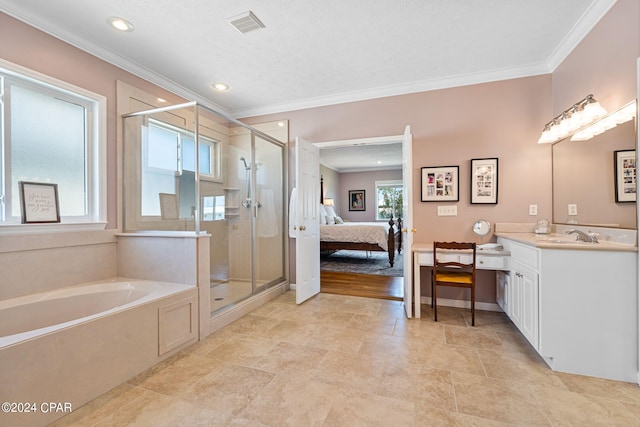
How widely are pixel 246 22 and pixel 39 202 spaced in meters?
2.29

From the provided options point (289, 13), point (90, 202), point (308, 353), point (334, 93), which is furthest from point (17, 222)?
point (334, 93)

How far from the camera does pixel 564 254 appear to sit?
194 cm

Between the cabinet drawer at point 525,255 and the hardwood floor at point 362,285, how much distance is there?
149 cm

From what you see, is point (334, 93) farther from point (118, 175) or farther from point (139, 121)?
point (118, 175)

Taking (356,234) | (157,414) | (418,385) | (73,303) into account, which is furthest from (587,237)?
(73,303)

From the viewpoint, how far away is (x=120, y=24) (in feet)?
7.54

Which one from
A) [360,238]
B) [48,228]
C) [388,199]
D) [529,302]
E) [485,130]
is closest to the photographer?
[529,302]

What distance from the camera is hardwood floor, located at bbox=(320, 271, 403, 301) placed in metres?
3.79

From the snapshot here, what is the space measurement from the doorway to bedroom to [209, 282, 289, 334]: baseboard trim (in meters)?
0.74

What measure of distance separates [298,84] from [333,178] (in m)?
6.00

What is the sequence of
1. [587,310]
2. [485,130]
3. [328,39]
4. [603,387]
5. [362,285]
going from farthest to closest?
[362,285] → [485,130] → [328,39] → [587,310] → [603,387]

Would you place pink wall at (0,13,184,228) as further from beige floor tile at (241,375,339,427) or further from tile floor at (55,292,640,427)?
beige floor tile at (241,375,339,427)

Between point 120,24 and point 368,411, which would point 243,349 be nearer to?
point 368,411

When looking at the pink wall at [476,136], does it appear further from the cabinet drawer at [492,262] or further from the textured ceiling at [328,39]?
the cabinet drawer at [492,262]
